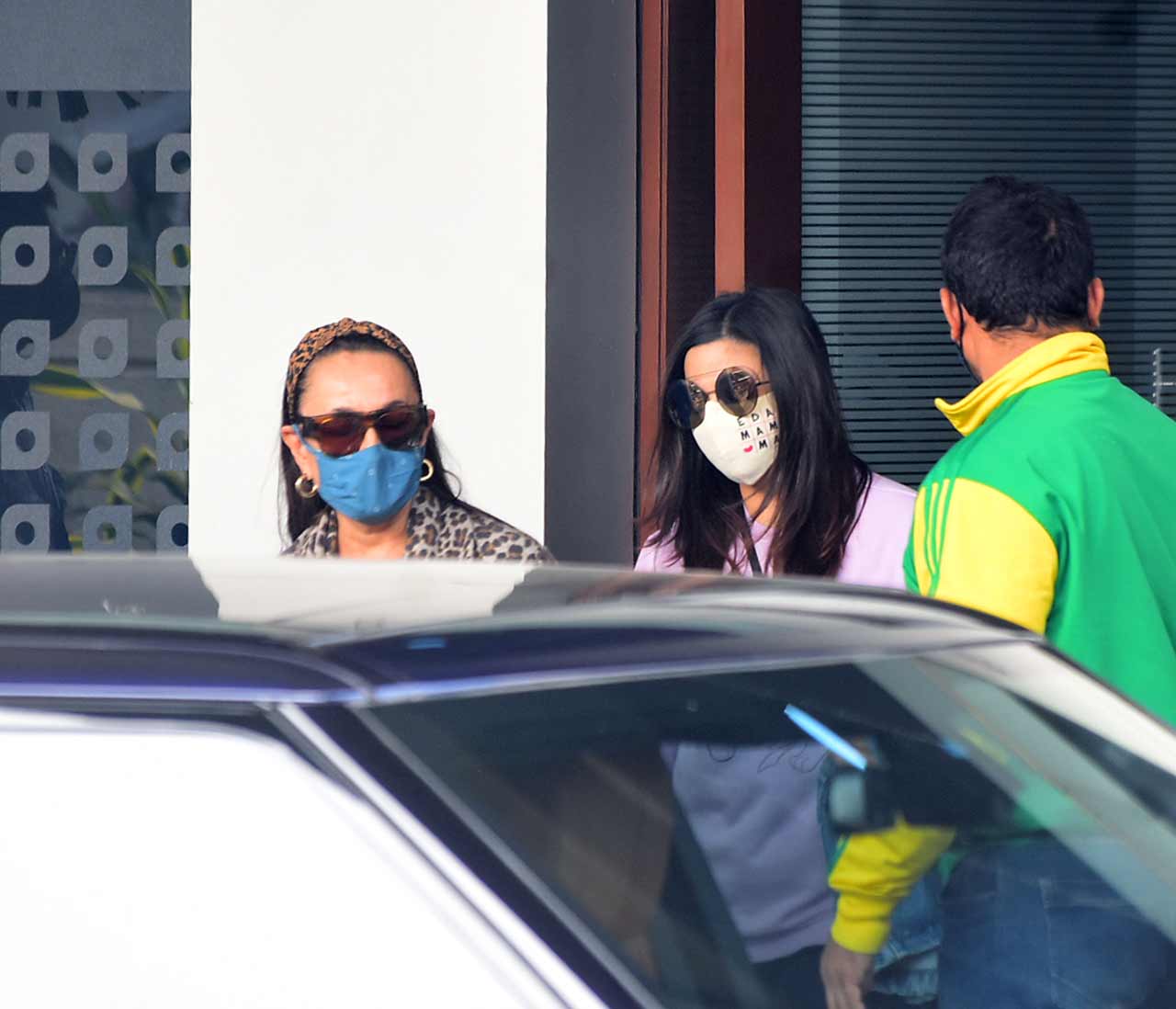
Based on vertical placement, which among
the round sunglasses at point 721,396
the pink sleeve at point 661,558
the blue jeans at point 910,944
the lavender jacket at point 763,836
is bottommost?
the blue jeans at point 910,944

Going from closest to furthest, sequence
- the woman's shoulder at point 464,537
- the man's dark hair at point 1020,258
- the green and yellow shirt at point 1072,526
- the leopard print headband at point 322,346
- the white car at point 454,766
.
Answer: the white car at point 454,766
the green and yellow shirt at point 1072,526
the man's dark hair at point 1020,258
the woman's shoulder at point 464,537
the leopard print headband at point 322,346

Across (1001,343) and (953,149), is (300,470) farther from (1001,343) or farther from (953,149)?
(953,149)

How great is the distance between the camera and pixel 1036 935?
1.49 metres

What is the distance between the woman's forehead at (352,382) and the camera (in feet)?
9.69

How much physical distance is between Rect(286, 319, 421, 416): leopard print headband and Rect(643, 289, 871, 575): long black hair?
513 mm

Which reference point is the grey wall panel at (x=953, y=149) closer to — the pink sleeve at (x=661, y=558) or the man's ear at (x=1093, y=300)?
the pink sleeve at (x=661, y=558)

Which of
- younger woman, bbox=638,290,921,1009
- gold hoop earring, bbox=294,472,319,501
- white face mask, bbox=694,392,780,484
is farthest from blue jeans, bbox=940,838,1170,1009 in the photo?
gold hoop earring, bbox=294,472,319,501

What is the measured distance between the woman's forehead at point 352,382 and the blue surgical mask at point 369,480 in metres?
0.08

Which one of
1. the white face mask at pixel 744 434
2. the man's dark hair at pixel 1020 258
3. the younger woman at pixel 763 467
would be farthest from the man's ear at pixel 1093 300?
the white face mask at pixel 744 434

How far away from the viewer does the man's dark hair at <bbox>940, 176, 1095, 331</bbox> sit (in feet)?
7.58

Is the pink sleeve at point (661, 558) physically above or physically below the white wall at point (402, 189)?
below

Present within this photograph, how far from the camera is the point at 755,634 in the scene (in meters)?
1.28

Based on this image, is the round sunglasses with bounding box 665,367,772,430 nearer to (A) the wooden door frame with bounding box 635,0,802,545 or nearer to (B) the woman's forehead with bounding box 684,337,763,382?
(B) the woman's forehead with bounding box 684,337,763,382

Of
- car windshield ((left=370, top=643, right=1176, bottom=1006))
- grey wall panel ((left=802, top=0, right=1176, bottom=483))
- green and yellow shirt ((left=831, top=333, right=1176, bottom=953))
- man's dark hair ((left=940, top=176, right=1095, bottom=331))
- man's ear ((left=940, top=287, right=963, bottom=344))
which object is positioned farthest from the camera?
grey wall panel ((left=802, top=0, right=1176, bottom=483))
